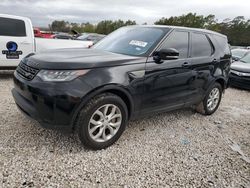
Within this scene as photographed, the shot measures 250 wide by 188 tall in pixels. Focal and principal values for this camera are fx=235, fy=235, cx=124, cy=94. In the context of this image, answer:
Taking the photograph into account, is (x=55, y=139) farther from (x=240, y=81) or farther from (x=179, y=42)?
(x=240, y=81)

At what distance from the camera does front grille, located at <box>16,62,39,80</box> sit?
2903 millimetres

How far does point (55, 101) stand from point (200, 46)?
2943mm

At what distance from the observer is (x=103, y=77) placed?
2.90 metres

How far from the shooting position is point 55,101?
2699 millimetres

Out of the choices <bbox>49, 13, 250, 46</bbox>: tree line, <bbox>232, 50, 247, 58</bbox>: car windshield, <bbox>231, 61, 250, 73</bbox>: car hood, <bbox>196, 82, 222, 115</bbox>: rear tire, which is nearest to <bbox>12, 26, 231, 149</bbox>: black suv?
<bbox>196, 82, 222, 115</bbox>: rear tire

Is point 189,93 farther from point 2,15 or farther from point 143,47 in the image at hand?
point 2,15

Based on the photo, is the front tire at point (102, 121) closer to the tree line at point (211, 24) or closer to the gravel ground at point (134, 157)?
the gravel ground at point (134, 157)

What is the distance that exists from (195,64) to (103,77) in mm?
1980

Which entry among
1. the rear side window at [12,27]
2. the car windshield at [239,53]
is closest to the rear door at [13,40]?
the rear side window at [12,27]

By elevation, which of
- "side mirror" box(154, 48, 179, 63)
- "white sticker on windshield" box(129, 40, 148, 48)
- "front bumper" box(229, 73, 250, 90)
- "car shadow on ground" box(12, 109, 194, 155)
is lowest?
"front bumper" box(229, 73, 250, 90)

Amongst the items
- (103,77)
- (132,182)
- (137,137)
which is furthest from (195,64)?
(132,182)

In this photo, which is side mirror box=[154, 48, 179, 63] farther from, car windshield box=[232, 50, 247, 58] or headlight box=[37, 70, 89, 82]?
car windshield box=[232, 50, 247, 58]

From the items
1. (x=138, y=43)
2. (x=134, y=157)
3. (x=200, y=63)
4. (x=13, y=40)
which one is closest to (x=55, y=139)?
(x=134, y=157)

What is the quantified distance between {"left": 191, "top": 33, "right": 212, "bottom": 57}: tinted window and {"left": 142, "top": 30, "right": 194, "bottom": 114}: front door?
0.61ft
